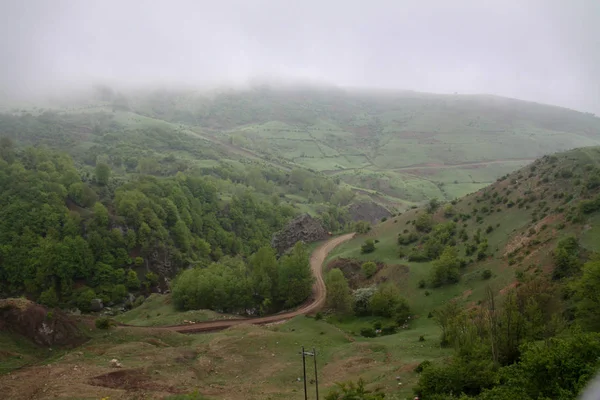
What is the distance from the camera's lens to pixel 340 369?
156ft

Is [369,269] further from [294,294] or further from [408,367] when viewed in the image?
[408,367]

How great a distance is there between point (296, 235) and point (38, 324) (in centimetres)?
7873

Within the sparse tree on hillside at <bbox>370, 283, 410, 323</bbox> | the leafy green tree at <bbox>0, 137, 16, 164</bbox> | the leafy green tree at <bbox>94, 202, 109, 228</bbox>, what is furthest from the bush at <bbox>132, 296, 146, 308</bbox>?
the leafy green tree at <bbox>0, 137, 16, 164</bbox>

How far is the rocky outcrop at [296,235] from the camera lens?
4774 inches

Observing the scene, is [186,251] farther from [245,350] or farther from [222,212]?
[245,350]

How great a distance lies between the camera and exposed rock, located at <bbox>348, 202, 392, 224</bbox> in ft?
614

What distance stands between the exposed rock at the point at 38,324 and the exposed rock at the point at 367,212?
14310cm

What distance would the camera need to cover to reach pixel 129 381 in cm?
4025

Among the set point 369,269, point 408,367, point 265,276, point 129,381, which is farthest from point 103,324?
point 369,269

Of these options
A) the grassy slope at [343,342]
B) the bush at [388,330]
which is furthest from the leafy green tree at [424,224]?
the bush at [388,330]

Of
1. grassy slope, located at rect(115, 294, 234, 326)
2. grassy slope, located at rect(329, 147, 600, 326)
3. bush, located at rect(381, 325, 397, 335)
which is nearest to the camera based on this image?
bush, located at rect(381, 325, 397, 335)

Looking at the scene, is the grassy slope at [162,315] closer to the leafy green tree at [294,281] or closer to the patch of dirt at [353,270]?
the leafy green tree at [294,281]

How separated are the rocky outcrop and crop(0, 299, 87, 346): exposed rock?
72370mm

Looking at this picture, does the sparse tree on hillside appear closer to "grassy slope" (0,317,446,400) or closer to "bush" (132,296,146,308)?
"grassy slope" (0,317,446,400)
